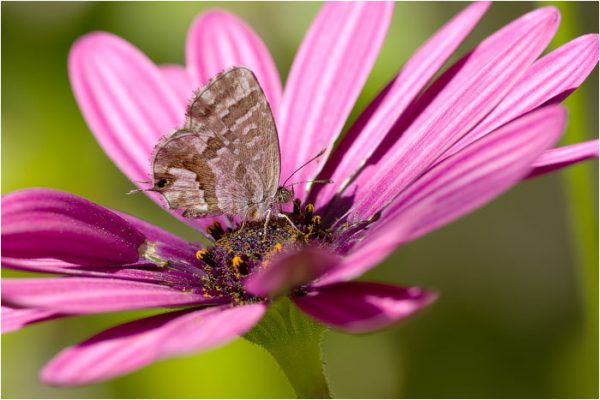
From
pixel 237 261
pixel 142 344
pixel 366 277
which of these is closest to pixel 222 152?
pixel 237 261

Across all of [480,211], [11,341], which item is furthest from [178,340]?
[480,211]

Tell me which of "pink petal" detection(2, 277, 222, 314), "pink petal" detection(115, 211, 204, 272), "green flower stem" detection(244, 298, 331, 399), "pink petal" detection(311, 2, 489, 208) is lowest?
"green flower stem" detection(244, 298, 331, 399)

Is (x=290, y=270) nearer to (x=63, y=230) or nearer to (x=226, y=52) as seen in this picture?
(x=63, y=230)

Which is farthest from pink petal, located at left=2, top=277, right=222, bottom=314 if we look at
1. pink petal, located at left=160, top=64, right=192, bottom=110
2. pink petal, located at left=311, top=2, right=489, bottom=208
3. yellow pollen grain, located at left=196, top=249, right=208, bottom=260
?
pink petal, located at left=160, top=64, right=192, bottom=110

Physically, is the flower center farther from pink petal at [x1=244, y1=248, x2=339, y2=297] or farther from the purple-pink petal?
pink petal at [x1=244, y1=248, x2=339, y2=297]

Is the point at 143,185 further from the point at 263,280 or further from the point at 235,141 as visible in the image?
the point at 263,280

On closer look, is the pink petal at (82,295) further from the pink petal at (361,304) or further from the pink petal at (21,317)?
the pink petal at (361,304)

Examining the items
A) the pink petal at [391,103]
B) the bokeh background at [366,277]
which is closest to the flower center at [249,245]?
the pink petal at [391,103]
